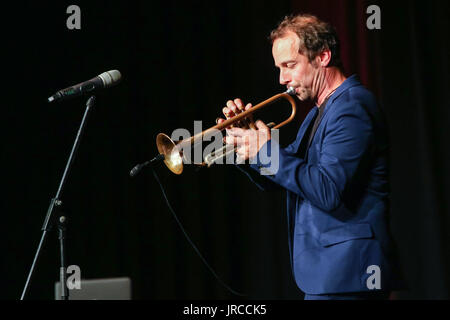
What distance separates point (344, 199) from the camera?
75.2 inches

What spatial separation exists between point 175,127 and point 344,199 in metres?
2.22

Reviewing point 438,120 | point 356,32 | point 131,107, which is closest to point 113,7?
point 131,107

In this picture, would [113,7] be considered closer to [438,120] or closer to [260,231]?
[260,231]

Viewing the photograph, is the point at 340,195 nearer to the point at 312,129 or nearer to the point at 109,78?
the point at 312,129

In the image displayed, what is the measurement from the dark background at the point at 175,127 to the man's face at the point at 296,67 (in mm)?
1552

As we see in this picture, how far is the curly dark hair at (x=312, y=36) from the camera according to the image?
2203 mm

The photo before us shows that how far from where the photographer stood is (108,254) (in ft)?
12.3

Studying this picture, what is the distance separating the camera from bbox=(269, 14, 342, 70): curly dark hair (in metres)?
2.20

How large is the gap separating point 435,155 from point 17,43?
2751 millimetres

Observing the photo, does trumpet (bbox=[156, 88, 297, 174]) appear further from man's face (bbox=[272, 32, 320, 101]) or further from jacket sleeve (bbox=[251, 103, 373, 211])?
jacket sleeve (bbox=[251, 103, 373, 211])

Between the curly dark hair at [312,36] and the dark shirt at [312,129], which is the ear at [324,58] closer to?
the curly dark hair at [312,36]

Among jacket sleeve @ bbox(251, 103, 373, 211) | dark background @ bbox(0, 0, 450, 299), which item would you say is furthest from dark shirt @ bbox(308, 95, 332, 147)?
dark background @ bbox(0, 0, 450, 299)

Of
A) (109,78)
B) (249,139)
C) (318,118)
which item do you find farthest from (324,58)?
(109,78)

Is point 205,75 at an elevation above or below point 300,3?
below
